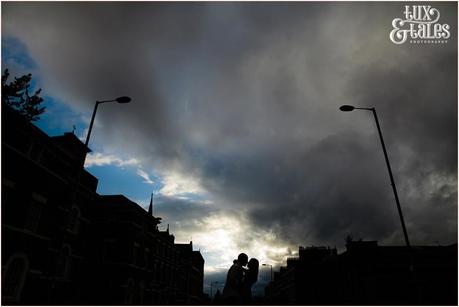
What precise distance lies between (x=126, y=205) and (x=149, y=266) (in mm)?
8762

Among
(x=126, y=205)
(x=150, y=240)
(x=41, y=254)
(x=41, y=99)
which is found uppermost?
(x=41, y=99)

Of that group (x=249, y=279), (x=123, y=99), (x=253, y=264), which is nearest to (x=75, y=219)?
→ (x=123, y=99)

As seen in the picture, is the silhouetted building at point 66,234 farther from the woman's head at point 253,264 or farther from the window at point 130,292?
the woman's head at point 253,264

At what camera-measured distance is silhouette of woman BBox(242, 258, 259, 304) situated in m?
6.43

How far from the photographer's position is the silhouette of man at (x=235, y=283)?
646cm

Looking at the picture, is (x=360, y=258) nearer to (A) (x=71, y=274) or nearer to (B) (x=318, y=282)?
(B) (x=318, y=282)

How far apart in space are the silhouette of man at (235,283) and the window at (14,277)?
1477 centimetres

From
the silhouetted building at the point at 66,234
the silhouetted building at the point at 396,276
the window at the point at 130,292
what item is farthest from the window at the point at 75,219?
the silhouetted building at the point at 396,276

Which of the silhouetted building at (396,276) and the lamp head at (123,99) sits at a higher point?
the lamp head at (123,99)

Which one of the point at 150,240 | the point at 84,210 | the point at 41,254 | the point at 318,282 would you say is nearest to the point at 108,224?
the point at 84,210

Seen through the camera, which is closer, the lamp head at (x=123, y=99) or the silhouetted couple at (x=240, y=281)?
the silhouetted couple at (x=240, y=281)

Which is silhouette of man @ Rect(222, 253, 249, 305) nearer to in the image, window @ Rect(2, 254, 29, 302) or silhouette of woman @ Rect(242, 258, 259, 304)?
silhouette of woman @ Rect(242, 258, 259, 304)

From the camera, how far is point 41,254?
59.0 ft

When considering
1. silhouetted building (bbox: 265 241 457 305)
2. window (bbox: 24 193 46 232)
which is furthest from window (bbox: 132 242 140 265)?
silhouetted building (bbox: 265 241 457 305)
